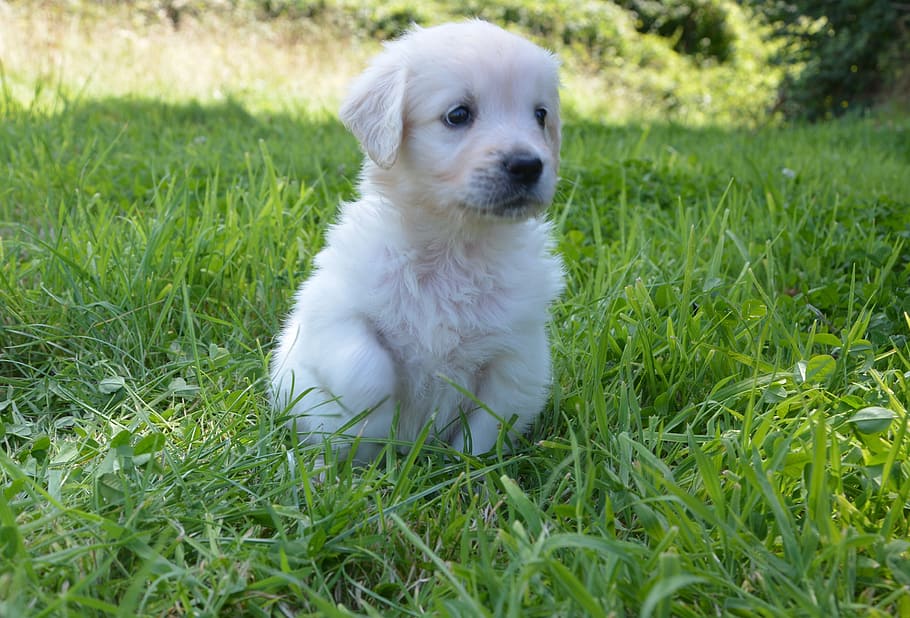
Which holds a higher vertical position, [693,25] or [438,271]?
[693,25]

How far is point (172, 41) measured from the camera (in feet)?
33.8

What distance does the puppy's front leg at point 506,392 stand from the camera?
2297mm

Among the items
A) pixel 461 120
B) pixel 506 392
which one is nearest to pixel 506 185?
pixel 461 120

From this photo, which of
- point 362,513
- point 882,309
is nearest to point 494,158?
point 362,513

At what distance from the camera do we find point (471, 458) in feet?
6.97

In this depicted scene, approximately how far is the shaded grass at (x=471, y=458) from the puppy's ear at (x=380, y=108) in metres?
0.83

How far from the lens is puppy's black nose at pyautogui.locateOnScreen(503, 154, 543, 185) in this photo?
220 centimetres

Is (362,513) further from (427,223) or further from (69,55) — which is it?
(69,55)

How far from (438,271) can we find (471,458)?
0.59 metres

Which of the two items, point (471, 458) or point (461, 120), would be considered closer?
point (471, 458)

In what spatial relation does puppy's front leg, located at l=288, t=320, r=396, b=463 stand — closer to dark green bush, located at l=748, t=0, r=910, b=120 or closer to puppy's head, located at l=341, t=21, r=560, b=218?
puppy's head, located at l=341, t=21, r=560, b=218

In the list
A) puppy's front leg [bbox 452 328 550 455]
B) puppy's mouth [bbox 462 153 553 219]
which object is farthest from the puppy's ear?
puppy's front leg [bbox 452 328 550 455]

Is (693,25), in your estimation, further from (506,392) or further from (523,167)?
(506,392)

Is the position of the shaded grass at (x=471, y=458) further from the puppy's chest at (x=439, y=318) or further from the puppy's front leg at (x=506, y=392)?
the puppy's chest at (x=439, y=318)
